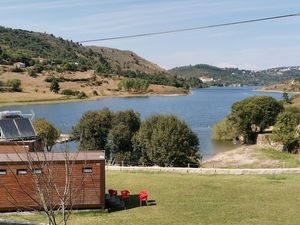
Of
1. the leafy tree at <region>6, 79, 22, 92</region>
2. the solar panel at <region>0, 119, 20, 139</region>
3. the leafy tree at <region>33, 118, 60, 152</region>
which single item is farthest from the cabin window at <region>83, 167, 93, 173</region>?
the leafy tree at <region>6, 79, 22, 92</region>

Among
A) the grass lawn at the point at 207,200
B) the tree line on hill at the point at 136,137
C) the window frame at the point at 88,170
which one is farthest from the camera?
the tree line on hill at the point at 136,137

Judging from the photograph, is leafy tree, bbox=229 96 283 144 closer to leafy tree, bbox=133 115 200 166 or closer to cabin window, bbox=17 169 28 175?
leafy tree, bbox=133 115 200 166

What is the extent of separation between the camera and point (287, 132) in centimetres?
5738

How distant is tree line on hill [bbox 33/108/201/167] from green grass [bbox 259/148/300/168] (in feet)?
28.4

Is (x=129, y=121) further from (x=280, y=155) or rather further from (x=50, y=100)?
(x=50, y=100)

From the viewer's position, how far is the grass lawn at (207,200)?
960 inches

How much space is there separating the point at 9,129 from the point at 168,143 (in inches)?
671

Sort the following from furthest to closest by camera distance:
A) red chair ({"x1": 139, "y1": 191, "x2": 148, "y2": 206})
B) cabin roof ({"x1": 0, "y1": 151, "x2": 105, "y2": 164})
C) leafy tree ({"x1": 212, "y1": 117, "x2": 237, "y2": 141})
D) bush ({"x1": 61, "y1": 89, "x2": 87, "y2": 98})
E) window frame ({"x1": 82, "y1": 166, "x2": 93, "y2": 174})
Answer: bush ({"x1": 61, "y1": 89, "x2": 87, "y2": 98}), leafy tree ({"x1": 212, "y1": 117, "x2": 237, "y2": 141}), red chair ({"x1": 139, "y1": 191, "x2": 148, "y2": 206}), window frame ({"x1": 82, "y1": 166, "x2": 93, "y2": 174}), cabin roof ({"x1": 0, "y1": 151, "x2": 105, "y2": 164})

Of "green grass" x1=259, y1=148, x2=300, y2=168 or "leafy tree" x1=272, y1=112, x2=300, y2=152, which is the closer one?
"green grass" x1=259, y1=148, x2=300, y2=168

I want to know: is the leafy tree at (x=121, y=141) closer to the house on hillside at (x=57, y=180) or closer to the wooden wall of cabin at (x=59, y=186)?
the house on hillside at (x=57, y=180)

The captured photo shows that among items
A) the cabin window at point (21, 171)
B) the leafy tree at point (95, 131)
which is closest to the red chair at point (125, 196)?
the cabin window at point (21, 171)

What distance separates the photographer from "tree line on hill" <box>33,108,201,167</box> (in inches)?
1785

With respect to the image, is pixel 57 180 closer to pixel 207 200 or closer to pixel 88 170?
pixel 88 170

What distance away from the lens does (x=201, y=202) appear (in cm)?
Result: 2778
